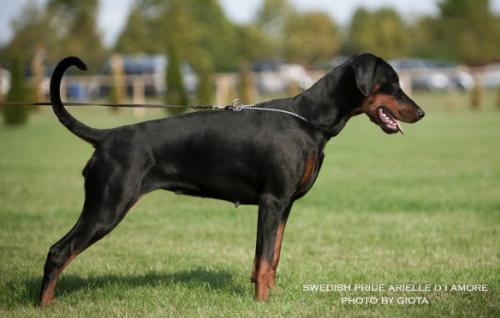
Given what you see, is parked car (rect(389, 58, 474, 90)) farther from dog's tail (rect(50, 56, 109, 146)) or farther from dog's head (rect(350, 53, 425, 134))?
dog's tail (rect(50, 56, 109, 146))

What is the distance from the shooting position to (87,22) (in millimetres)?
58219

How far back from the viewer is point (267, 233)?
5.11 meters

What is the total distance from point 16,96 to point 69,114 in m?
24.6

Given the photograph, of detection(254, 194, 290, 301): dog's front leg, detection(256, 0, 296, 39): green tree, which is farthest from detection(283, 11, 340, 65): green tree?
detection(254, 194, 290, 301): dog's front leg

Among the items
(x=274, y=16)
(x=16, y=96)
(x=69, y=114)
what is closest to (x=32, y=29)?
(x=274, y=16)

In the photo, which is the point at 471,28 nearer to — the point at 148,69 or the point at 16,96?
the point at 148,69

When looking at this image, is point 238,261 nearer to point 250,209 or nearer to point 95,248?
point 95,248

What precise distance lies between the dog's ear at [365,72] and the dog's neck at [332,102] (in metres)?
0.13

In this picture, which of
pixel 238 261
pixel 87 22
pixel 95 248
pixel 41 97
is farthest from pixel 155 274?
pixel 87 22

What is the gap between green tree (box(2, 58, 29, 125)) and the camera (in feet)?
92.0

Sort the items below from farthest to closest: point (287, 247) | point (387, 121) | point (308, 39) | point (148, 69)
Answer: point (308, 39)
point (148, 69)
point (287, 247)
point (387, 121)

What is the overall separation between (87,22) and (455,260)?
55.9m

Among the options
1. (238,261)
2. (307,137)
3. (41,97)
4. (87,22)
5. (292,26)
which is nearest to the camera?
(307,137)

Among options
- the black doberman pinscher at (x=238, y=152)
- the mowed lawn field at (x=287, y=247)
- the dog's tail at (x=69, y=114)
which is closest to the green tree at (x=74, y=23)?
the mowed lawn field at (x=287, y=247)
